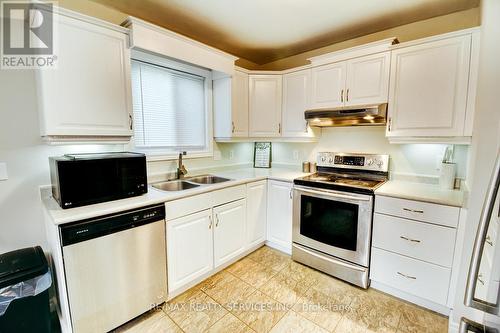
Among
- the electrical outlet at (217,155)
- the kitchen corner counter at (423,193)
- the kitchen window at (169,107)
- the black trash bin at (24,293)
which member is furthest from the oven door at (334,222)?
the black trash bin at (24,293)

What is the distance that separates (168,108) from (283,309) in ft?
7.46

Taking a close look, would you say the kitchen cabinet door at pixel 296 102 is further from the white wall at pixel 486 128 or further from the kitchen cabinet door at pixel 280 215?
the white wall at pixel 486 128

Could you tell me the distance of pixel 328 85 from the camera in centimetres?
254

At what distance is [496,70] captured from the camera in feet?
4.44

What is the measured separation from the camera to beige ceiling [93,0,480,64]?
2.00 m

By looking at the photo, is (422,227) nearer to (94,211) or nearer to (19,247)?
(94,211)

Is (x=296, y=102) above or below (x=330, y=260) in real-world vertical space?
above

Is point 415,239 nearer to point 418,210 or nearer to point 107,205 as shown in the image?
point 418,210

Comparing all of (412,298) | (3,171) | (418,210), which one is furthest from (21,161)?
(412,298)

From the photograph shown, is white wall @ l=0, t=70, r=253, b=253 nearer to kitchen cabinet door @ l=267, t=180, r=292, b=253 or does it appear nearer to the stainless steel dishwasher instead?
the stainless steel dishwasher

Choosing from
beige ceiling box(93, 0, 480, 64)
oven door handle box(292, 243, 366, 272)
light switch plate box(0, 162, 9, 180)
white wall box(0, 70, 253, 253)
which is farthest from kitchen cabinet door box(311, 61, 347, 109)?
light switch plate box(0, 162, 9, 180)

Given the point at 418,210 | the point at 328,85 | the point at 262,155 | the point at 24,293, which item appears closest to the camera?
the point at 24,293

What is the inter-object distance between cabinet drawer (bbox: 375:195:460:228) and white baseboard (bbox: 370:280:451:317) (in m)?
0.68

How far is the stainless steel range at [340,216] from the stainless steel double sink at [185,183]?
94 cm
